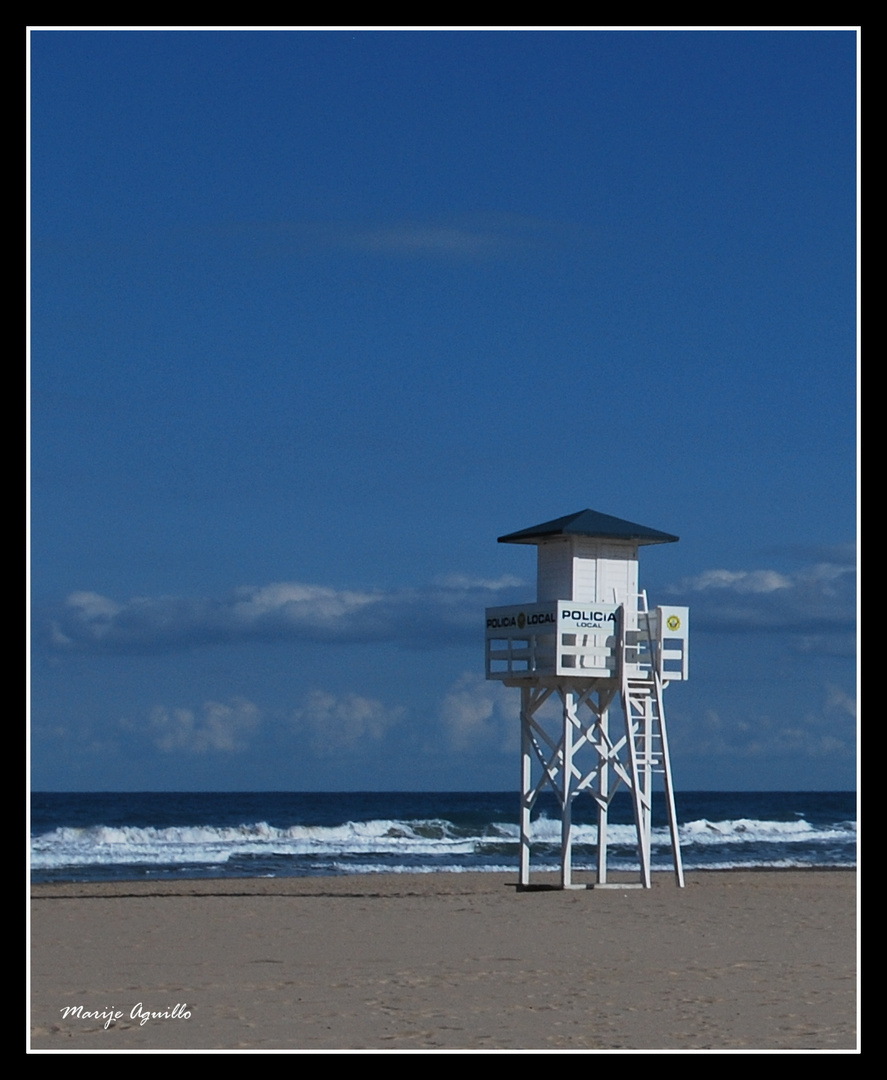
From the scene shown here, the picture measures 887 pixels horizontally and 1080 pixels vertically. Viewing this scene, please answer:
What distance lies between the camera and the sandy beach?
38.7ft

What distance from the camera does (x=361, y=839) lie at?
56031 mm

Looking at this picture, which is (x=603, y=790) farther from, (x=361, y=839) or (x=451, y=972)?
(x=361, y=839)

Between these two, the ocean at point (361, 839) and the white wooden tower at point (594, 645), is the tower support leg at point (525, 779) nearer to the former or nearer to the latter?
the white wooden tower at point (594, 645)

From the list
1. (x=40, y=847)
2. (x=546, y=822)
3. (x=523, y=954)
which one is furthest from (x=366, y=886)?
(x=546, y=822)

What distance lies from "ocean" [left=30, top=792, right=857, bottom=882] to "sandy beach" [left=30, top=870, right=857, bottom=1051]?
14.4m

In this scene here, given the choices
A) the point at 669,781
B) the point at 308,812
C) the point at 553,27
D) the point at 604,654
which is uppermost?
the point at 553,27

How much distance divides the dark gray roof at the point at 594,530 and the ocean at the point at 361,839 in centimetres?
1433

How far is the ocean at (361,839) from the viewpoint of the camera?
41250 mm

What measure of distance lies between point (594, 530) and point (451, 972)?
11079 mm

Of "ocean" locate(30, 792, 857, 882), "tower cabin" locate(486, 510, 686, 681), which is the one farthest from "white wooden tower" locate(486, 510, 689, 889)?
"ocean" locate(30, 792, 857, 882)

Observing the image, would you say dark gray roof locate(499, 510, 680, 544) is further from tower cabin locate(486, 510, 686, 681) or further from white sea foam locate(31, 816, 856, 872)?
white sea foam locate(31, 816, 856, 872)

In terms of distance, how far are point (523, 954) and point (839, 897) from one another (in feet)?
37.1

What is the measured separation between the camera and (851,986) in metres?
14.6
